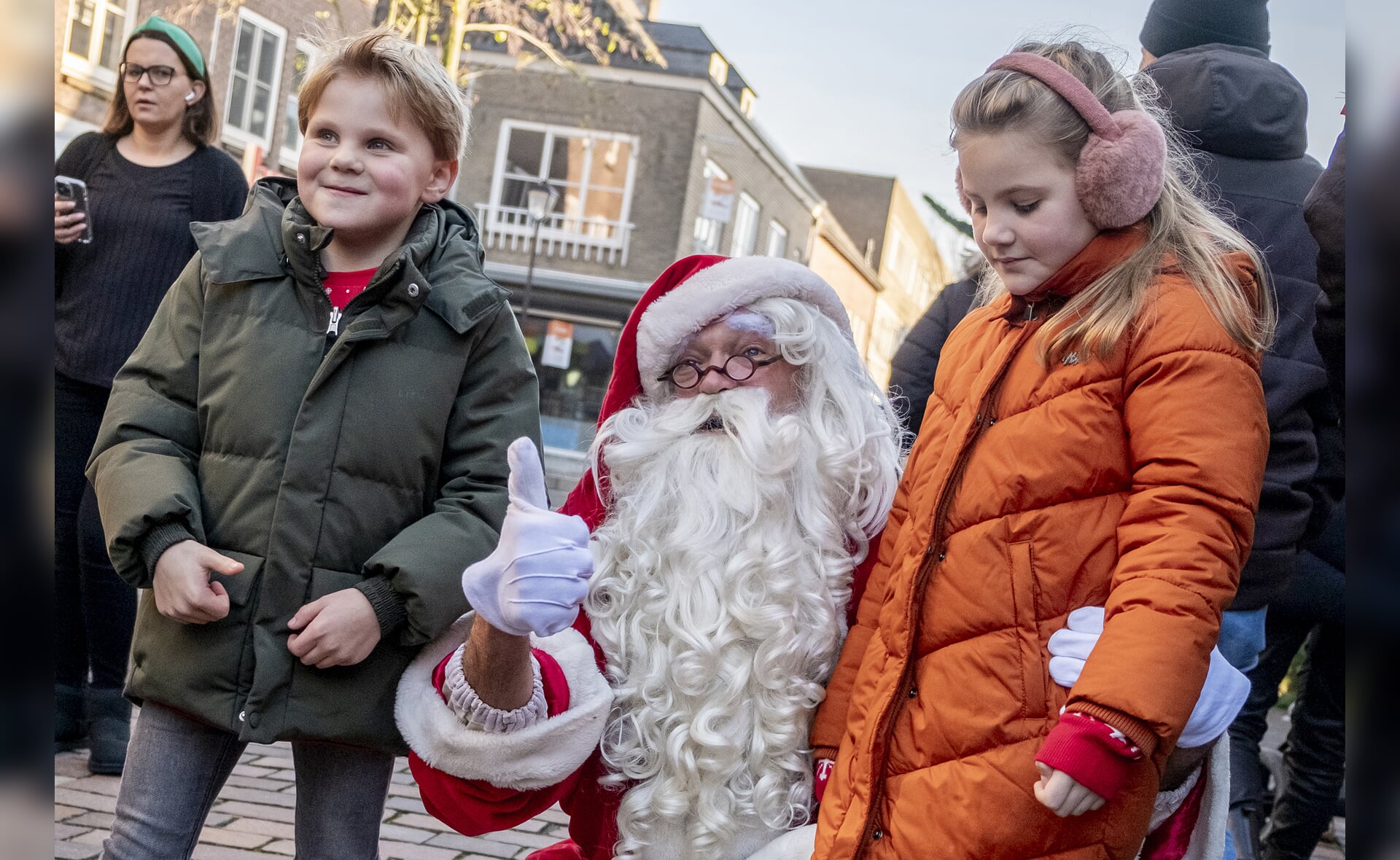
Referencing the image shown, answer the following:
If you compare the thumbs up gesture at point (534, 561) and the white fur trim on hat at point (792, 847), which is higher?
the thumbs up gesture at point (534, 561)

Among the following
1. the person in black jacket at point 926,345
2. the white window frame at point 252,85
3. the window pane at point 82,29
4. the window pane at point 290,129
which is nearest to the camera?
the person in black jacket at point 926,345

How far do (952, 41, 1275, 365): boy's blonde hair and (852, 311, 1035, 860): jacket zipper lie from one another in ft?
0.47

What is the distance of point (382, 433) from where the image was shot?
7.00 feet

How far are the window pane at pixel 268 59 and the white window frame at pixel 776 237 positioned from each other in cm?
1373

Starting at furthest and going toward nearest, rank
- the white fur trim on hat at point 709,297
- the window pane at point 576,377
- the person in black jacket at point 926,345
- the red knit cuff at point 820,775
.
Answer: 1. the window pane at point 576,377
2. the person in black jacket at point 926,345
3. the white fur trim on hat at point 709,297
4. the red knit cuff at point 820,775

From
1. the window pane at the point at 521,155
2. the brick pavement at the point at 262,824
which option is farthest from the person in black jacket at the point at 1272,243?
the window pane at the point at 521,155

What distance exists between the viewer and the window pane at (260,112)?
61.9 ft

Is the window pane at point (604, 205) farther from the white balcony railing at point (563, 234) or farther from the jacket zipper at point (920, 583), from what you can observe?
the jacket zipper at point (920, 583)

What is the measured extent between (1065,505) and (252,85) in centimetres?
1906

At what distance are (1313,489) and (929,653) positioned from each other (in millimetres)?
1182

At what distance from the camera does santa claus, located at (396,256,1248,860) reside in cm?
208

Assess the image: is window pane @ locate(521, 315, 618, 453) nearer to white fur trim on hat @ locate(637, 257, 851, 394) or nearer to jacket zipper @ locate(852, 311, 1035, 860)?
white fur trim on hat @ locate(637, 257, 851, 394)

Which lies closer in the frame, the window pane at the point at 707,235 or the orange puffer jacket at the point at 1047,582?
the orange puffer jacket at the point at 1047,582
